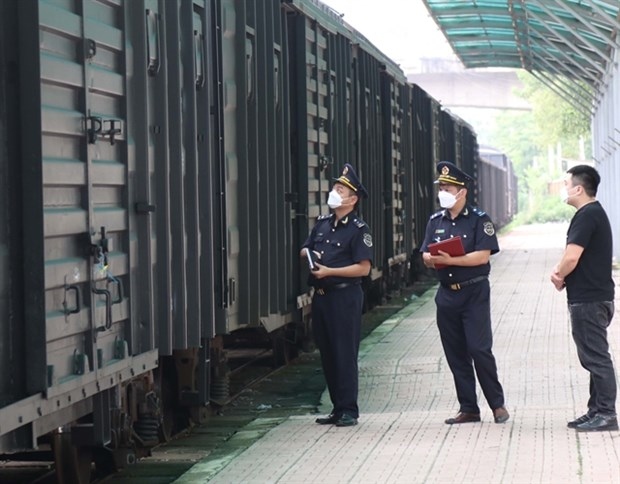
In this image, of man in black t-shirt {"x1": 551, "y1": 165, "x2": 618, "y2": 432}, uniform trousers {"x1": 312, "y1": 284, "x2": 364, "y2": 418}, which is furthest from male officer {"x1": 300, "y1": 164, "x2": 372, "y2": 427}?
man in black t-shirt {"x1": 551, "y1": 165, "x2": 618, "y2": 432}

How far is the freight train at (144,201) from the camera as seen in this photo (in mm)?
5957

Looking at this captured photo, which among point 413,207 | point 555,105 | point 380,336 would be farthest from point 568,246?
point 555,105

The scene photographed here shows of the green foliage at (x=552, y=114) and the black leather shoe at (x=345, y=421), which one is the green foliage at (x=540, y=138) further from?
the black leather shoe at (x=345, y=421)

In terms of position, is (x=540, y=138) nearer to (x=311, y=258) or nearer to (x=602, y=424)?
(x=311, y=258)

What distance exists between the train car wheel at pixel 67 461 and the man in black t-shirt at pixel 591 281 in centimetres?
304

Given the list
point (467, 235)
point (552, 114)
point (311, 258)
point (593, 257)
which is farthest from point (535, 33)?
point (552, 114)

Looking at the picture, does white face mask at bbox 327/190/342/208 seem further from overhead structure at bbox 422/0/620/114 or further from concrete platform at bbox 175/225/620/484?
overhead structure at bbox 422/0/620/114

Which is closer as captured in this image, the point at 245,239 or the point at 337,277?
the point at 337,277

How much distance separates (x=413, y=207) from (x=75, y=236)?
16.9 meters

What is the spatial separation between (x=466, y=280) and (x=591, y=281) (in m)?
0.85

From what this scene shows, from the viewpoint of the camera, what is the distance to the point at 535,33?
2975 centimetres

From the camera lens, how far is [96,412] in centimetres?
720

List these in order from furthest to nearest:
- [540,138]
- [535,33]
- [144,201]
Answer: [540,138] < [535,33] < [144,201]

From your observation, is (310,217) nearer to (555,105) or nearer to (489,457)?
(489,457)
